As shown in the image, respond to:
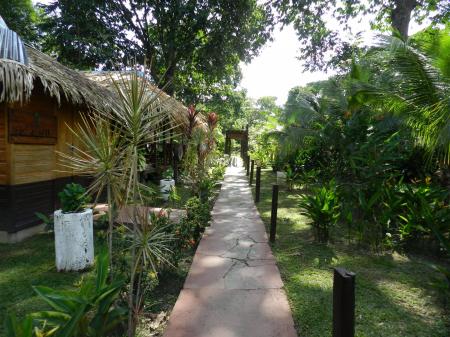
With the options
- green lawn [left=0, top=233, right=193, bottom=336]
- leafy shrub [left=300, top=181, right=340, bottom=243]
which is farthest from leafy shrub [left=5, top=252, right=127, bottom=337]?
leafy shrub [left=300, top=181, right=340, bottom=243]

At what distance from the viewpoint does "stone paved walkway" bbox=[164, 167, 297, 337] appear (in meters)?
2.56

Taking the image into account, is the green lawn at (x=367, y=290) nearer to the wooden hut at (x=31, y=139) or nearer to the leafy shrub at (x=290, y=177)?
the wooden hut at (x=31, y=139)

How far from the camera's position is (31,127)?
17.3 feet

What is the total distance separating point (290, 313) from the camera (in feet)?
9.26

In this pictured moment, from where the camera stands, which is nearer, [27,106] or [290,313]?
[290,313]

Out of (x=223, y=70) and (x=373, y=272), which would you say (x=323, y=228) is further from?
(x=223, y=70)

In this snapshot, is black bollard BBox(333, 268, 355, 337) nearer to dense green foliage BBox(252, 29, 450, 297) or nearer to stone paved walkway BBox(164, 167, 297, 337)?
stone paved walkway BBox(164, 167, 297, 337)

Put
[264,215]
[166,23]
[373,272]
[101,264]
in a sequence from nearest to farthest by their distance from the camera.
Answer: [101,264]
[373,272]
[264,215]
[166,23]

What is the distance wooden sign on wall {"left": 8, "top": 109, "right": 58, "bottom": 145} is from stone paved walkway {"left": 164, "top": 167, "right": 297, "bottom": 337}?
344cm

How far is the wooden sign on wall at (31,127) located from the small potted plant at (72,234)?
1941 mm


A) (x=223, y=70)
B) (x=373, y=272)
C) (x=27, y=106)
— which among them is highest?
(x=223, y=70)

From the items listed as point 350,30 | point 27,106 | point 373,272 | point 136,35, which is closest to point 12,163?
point 27,106

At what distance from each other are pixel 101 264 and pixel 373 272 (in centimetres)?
337

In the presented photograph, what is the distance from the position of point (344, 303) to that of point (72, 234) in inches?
131
